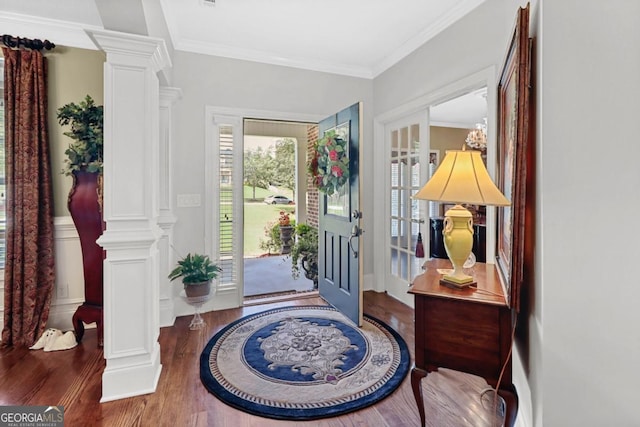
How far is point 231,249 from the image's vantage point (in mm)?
3439

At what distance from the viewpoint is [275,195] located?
7.95 meters

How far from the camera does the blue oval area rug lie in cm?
191

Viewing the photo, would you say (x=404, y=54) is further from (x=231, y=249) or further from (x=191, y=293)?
(x=191, y=293)

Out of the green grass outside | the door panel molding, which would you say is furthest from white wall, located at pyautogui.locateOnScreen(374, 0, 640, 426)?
the green grass outside

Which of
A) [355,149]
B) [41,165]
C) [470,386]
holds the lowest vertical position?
[470,386]

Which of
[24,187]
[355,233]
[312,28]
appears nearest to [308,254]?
[355,233]

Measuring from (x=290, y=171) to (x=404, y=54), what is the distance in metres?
4.79

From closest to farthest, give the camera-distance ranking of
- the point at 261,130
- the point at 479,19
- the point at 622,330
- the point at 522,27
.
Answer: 1. the point at 622,330
2. the point at 522,27
3. the point at 479,19
4. the point at 261,130

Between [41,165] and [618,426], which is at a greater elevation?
[41,165]

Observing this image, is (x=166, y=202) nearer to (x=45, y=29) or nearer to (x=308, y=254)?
(x=45, y=29)

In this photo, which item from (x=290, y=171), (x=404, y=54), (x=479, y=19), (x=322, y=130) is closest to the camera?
(x=479, y=19)

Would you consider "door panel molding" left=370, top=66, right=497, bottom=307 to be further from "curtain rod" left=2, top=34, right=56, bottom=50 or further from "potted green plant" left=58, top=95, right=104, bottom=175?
"curtain rod" left=2, top=34, right=56, bottom=50

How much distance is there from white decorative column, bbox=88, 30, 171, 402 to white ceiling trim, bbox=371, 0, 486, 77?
2.19 metres

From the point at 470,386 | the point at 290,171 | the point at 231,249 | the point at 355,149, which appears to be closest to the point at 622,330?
the point at 470,386
